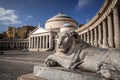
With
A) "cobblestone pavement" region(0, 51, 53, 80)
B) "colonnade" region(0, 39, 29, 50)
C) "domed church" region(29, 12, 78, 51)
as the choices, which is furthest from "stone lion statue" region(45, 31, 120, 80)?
"colonnade" region(0, 39, 29, 50)

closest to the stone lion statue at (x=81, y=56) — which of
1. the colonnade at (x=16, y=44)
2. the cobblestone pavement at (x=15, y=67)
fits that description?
the cobblestone pavement at (x=15, y=67)

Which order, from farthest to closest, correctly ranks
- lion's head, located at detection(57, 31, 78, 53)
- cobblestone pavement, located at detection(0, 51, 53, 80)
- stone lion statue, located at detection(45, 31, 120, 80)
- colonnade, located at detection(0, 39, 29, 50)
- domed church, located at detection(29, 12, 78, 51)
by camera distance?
colonnade, located at detection(0, 39, 29, 50) < domed church, located at detection(29, 12, 78, 51) < cobblestone pavement, located at detection(0, 51, 53, 80) < lion's head, located at detection(57, 31, 78, 53) < stone lion statue, located at detection(45, 31, 120, 80)

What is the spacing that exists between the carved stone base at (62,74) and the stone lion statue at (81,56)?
20cm

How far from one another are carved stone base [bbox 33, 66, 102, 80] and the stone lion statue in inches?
8.0

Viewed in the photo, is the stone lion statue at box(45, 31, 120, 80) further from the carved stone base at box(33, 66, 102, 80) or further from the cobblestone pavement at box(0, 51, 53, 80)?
the cobblestone pavement at box(0, 51, 53, 80)

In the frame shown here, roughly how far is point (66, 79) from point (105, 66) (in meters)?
0.69

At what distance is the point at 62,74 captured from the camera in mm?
2035

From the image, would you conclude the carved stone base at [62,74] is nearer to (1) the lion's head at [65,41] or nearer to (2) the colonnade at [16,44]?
(1) the lion's head at [65,41]

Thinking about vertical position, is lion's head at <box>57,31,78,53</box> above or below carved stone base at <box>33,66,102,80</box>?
above

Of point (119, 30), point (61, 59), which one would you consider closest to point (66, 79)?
point (61, 59)

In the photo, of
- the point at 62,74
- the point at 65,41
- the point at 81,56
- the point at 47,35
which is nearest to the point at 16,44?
the point at 47,35

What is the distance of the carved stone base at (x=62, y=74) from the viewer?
5.88ft

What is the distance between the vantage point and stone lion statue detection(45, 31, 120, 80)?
6.31ft

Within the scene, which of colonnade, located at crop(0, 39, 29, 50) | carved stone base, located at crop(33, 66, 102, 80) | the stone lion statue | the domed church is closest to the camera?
carved stone base, located at crop(33, 66, 102, 80)
